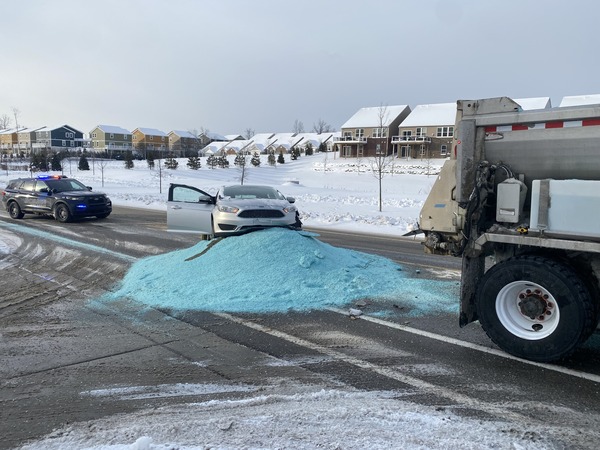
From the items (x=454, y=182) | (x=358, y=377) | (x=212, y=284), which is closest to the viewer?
(x=358, y=377)

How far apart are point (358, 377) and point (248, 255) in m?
4.06

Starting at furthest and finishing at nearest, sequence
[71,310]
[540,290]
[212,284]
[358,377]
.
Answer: [212,284] → [71,310] → [540,290] → [358,377]

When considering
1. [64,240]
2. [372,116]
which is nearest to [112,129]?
[372,116]

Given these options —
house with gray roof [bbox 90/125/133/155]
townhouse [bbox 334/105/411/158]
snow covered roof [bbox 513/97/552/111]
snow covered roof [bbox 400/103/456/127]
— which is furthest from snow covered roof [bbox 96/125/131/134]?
snow covered roof [bbox 513/97/552/111]

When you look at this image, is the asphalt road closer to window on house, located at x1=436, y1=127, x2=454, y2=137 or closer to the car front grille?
the car front grille

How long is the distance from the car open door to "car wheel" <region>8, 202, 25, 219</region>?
1020 centimetres

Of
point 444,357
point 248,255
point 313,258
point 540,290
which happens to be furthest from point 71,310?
point 540,290

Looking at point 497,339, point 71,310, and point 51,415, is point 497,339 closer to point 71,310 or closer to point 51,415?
point 51,415

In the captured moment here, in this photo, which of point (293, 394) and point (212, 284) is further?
point (212, 284)

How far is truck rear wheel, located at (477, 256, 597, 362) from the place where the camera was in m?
4.45

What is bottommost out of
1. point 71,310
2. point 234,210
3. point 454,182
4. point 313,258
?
point 71,310

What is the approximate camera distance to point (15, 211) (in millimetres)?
18281

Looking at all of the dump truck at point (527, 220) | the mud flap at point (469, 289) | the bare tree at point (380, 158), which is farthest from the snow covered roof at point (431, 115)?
the mud flap at point (469, 289)

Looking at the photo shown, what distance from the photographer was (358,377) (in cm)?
444
